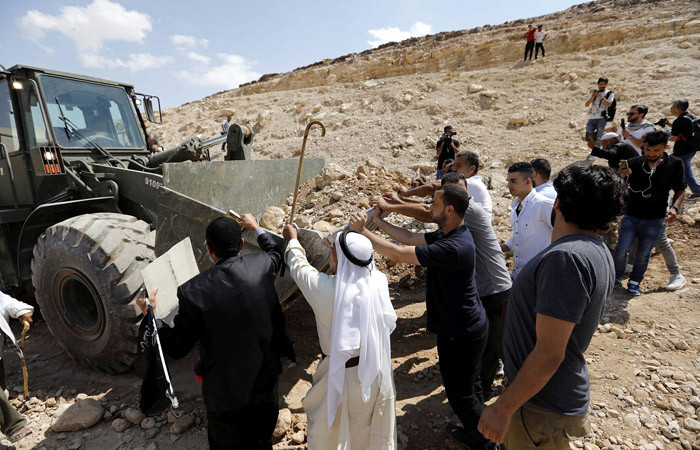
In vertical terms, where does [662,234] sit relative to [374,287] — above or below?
below

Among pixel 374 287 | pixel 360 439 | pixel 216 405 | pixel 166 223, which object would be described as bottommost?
pixel 360 439

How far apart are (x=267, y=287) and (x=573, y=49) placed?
17911 millimetres

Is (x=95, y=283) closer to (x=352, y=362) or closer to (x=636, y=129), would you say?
(x=352, y=362)

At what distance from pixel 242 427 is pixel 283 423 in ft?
1.95

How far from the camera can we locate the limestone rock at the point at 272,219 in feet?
14.6

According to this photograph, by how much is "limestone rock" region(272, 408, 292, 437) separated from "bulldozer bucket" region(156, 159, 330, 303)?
781 mm

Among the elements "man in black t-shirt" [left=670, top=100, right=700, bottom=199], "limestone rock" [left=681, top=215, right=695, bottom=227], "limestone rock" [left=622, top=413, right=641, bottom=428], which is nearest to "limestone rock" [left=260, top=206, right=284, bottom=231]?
"limestone rock" [left=622, top=413, right=641, bottom=428]

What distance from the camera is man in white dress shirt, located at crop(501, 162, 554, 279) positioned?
2.81m

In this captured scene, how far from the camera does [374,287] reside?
1924 millimetres

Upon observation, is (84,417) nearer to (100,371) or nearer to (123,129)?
(100,371)

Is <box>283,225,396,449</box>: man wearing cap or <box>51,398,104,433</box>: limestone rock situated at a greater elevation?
<box>283,225,396,449</box>: man wearing cap

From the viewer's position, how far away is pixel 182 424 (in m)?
2.57

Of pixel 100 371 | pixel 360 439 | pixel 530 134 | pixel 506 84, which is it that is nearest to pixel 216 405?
pixel 360 439

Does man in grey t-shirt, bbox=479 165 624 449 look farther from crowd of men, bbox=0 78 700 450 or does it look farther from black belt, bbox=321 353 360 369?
black belt, bbox=321 353 360 369
